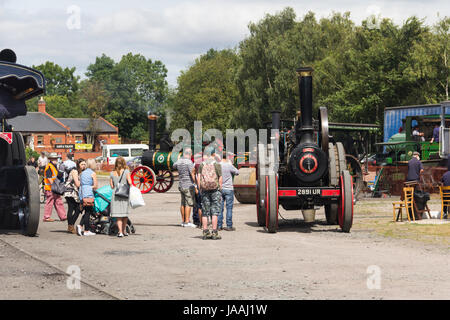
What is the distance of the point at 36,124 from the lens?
9188cm

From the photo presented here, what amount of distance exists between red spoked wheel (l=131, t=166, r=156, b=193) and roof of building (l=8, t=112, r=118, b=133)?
61251mm

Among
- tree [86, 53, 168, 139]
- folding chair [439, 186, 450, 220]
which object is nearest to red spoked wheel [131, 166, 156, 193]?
folding chair [439, 186, 450, 220]

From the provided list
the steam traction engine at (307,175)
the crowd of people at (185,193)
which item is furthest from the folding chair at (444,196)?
the crowd of people at (185,193)

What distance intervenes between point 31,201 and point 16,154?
6.01ft

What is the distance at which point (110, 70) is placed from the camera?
378 feet

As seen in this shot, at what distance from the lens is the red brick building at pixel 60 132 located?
89375 millimetres

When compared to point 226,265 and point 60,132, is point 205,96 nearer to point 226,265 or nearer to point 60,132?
point 60,132

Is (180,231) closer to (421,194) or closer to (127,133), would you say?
(421,194)

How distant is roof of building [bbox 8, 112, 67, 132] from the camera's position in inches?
3572

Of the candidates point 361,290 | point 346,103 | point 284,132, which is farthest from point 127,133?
point 361,290

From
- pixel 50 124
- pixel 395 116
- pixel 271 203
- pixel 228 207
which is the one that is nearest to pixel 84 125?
pixel 50 124

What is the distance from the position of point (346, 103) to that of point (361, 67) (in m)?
2.75

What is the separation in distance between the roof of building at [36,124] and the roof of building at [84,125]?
2.39 meters

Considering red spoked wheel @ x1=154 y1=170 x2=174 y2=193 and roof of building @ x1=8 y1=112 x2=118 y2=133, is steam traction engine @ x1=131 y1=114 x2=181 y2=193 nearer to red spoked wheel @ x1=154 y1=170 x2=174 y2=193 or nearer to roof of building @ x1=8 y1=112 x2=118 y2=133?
red spoked wheel @ x1=154 y1=170 x2=174 y2=193
